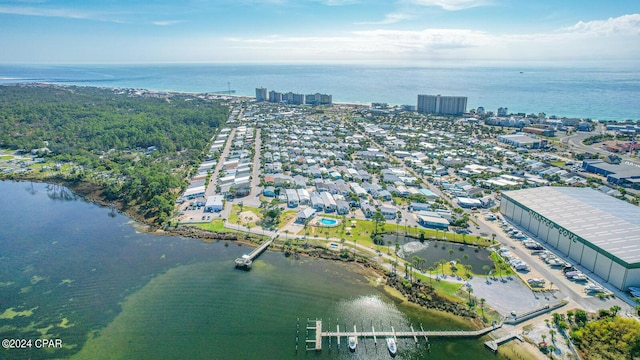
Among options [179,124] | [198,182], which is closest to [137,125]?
[179,124]

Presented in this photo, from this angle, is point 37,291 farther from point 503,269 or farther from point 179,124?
point 179,124

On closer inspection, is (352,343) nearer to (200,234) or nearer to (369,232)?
(369,232)

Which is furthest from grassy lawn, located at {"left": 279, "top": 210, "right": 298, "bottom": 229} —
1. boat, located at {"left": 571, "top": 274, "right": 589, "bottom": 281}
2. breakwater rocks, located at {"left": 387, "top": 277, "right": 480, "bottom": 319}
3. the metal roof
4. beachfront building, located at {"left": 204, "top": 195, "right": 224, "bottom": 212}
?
boat, located at {"left": 571, "top": 274, "right": 589, "bottom": 281}

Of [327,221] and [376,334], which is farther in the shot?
[327,221]

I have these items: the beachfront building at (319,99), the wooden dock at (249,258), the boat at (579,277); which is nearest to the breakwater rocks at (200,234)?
the wooden dock at (249,258)

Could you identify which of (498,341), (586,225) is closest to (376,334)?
(498,341)

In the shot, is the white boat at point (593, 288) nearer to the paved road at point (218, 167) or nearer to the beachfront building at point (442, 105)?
the paved road at point (218, 167)
